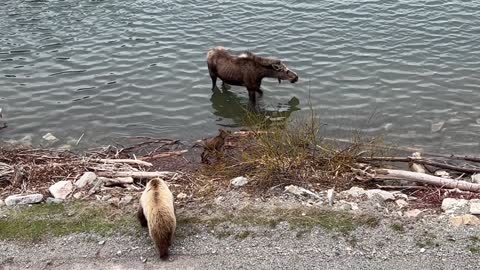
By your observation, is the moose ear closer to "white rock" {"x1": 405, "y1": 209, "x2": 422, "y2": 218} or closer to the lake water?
the lake water

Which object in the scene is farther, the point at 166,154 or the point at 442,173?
the point at 166,154

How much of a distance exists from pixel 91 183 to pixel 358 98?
6.56 meters

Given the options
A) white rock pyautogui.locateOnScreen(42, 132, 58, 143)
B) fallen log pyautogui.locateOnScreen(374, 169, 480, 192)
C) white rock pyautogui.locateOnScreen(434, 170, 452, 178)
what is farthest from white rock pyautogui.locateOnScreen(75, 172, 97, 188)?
white rock pyautogui.locateOnScreen(434, 170, 452, 178)

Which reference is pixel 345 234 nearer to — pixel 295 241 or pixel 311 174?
pixel 295 241

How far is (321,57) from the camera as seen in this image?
1422 cm

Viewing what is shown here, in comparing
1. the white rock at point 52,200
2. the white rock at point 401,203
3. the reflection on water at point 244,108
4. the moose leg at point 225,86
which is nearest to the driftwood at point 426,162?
the white rock at point 401,203

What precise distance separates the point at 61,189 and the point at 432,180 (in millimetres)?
5329

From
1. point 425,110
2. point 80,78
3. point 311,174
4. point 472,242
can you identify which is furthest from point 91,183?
point 425,110

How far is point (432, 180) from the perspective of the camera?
8125mm

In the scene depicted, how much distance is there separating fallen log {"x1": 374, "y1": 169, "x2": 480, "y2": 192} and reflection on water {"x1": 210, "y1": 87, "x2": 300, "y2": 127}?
13.0 feet

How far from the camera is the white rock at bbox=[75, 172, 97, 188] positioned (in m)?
8.38

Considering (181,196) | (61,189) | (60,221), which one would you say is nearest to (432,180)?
(181,196)

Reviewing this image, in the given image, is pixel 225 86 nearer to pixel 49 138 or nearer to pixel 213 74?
pixel 213 74

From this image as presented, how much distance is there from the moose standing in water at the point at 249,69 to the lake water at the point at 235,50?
453mm
